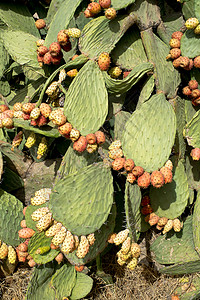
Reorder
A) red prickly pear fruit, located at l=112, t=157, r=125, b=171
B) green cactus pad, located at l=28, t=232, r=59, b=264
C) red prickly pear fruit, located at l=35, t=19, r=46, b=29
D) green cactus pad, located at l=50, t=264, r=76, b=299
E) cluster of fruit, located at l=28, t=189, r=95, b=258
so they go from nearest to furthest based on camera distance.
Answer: cluster of fruit, located at l=28, t=189, r=95, b=258 → red prickly pear fruit, located at l=112, t=157, r=125, b=171 → green cactus pad, located at l=28, t=232, r=59, b=264 → green cactus pad, located at l=50, t=264, r=76, b=299 → red prickly pear fruit, located at l=35, t=19, r=46, b=29

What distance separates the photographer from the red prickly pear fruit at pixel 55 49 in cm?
177

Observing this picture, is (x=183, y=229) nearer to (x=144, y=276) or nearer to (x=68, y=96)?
(x=144, y=276)

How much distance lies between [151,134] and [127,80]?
0.31 metres

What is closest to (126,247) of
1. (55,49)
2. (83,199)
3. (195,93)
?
(83,199)

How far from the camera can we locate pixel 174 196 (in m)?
1.85

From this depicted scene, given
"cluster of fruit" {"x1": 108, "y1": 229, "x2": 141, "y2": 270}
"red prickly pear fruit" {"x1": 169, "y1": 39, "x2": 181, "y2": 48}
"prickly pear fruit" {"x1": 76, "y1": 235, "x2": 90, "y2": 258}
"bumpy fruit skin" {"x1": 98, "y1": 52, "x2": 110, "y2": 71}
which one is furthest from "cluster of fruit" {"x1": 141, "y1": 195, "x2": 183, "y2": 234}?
"red prickly pear fruit" {"x1": 169, "y1": 39, "x2": 181, "y2": 48}

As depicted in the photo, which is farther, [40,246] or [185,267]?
[185,267]

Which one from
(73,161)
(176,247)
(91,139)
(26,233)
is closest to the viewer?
(91,139)

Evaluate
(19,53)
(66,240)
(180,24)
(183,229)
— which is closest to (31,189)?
(66,240)

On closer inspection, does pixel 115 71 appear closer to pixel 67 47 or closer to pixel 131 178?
pixel 67 47

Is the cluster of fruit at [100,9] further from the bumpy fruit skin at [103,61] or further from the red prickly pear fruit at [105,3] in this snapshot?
the bumpy fruit skin at [103,61]

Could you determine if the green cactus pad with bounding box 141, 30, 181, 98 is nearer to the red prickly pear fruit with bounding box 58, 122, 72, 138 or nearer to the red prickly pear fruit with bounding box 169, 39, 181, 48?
the red prickly pear fruit with bounding box 169, 39, 181, 48

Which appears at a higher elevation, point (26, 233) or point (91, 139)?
point (91, 139)

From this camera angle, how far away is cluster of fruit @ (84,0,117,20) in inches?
69.2
